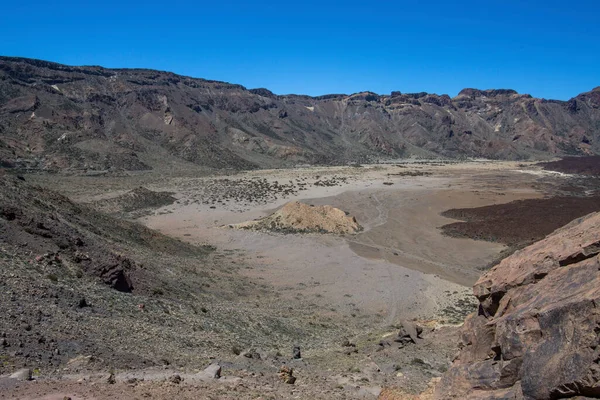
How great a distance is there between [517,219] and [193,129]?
95.4 m

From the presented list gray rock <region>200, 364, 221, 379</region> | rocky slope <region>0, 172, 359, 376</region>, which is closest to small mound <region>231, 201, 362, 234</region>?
rocky slope <region>0, 172, 359, 376</region>

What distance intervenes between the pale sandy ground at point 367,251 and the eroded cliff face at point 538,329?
10881mm

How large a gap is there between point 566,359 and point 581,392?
0.46 m

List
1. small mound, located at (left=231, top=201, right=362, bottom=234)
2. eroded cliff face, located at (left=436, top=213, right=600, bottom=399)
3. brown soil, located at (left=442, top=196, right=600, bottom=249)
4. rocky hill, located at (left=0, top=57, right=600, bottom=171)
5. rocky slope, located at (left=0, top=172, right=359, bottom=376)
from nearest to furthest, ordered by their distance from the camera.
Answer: eroded cliff face, located at (left=436, top=213, right=600, bottom=399)
rocky slope, located at (left=0, top=172, right=359, bottom=376)
brown soil, located at (left=442, top=196, right=600, bottom=249)
small mound, located at (left=231, top=201, right=362, bottom=234)
rocky hill, located at (left=0, top=57, right=600, bottom=171)

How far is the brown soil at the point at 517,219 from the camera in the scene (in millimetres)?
39281

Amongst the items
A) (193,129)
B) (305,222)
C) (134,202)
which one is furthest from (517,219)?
(193,129)

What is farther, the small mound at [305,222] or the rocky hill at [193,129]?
the rocky hill at [193,129]

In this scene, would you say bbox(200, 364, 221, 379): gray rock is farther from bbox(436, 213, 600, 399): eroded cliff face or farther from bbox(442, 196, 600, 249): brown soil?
bbox(442, 196, 600, 249): brown soil

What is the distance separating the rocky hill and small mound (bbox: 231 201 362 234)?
183 feet

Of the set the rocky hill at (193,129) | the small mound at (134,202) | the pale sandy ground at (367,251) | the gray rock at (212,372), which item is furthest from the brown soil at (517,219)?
the rocky hill at (193,129)

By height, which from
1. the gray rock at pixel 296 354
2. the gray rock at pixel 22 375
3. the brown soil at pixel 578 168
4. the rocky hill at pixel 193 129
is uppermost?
the rocky hill at pixel 193 129

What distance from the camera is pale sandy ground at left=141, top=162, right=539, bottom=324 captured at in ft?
78.9

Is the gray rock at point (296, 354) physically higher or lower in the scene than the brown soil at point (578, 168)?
lower

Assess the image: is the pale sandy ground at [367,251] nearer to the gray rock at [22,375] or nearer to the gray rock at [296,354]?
the gray rock at [296,354]
